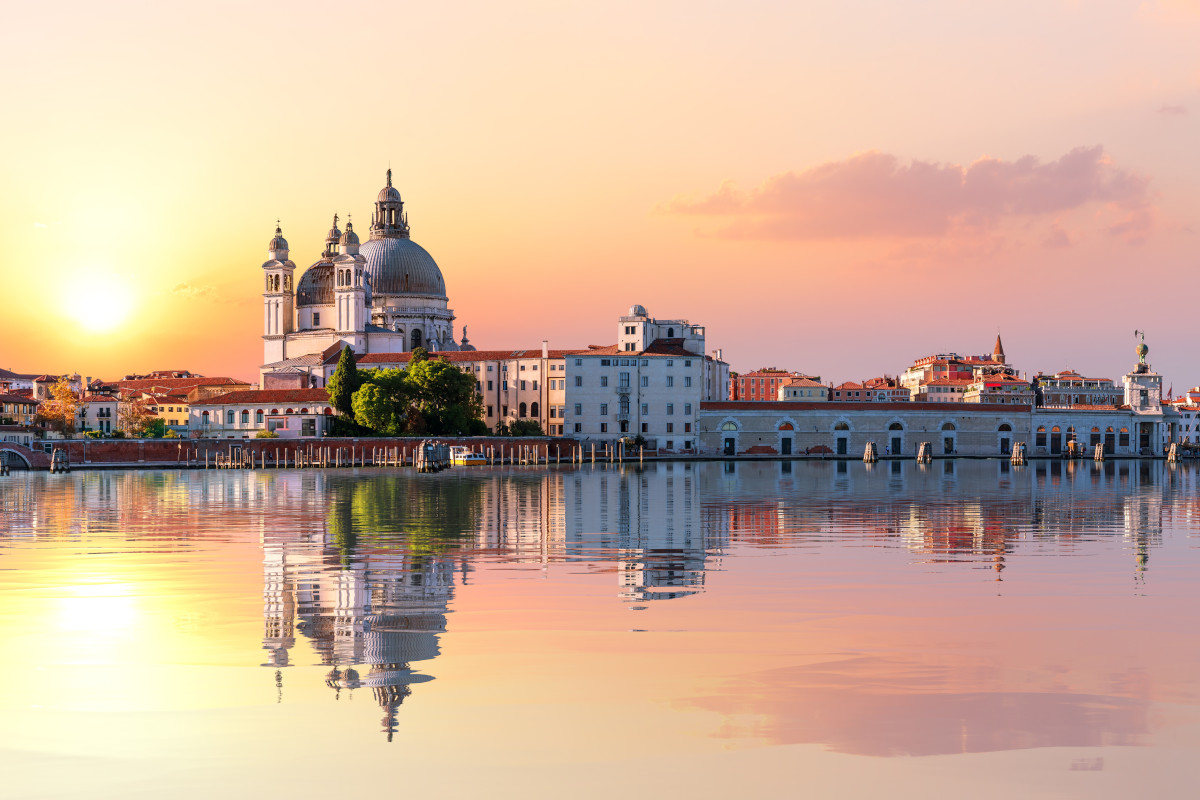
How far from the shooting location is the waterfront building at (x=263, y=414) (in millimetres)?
72375

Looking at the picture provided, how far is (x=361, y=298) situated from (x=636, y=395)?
19.9 metres

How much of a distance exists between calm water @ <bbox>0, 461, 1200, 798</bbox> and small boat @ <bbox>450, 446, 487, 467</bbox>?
1795 inches

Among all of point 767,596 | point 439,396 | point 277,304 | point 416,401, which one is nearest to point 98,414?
point 277,304

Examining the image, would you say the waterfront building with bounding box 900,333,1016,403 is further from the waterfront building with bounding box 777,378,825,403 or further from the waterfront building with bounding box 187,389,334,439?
the waterfront building with bounding box 187,389,334,439

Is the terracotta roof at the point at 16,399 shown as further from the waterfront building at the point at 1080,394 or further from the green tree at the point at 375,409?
the waterfront building at the point at 1080,394

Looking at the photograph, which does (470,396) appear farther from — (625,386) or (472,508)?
(472,508)

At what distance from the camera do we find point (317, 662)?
9453mm

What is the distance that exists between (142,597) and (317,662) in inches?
176

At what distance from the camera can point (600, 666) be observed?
937 cm

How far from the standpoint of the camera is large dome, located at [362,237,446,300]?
91812 mm

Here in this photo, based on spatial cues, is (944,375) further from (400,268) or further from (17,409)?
(17,409)

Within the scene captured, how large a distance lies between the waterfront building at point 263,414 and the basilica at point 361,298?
6.68 m

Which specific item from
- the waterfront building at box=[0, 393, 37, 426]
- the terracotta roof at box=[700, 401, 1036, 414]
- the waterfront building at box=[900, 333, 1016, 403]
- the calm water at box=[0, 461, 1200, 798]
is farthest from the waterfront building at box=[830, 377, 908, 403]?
the calm water at box=[0, 461, 1200, 798]

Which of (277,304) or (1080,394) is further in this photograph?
(1080,394)
